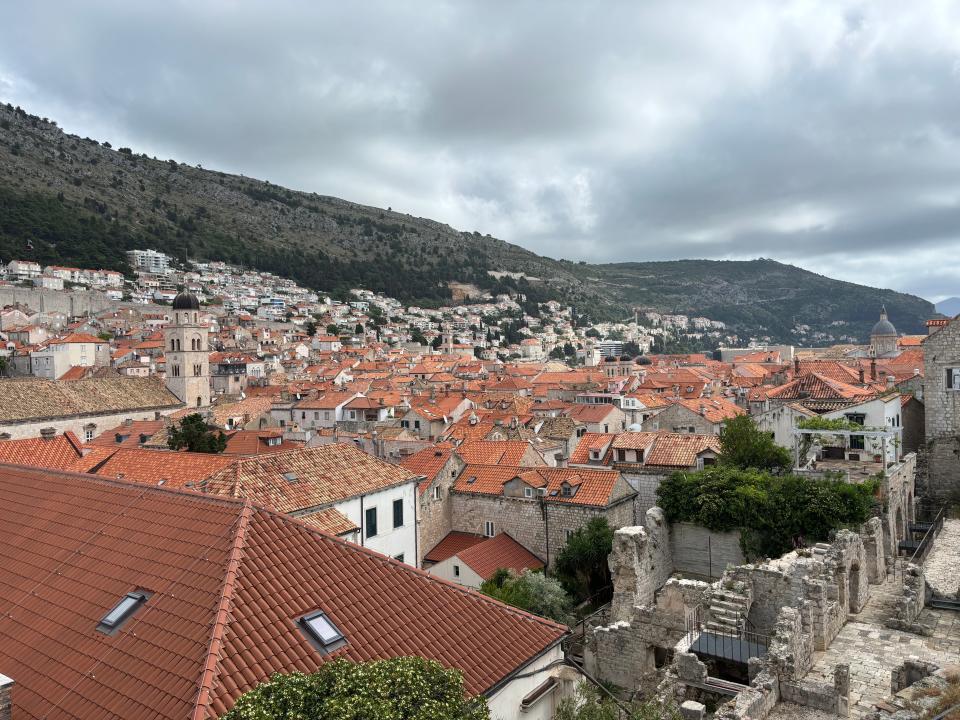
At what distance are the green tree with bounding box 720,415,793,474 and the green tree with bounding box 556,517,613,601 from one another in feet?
20.5

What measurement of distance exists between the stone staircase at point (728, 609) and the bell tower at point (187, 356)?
5482 centimetres

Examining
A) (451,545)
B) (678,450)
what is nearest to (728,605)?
(678,450)

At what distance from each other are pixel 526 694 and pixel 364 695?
4226 millimetres

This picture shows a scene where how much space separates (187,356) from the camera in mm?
61344

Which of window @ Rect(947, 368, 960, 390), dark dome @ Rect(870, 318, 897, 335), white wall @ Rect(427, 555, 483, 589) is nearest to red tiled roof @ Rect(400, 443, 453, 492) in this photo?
white wall @ Rect(427, 555, 483, 589)

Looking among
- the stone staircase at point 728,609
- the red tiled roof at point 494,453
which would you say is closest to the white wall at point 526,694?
the stone staircase at point 728,609

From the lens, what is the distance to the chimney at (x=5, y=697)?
6438mm

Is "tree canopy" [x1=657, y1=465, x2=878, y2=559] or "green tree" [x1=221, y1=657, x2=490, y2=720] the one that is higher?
"green tree" [x1=221, y1=657, x2=490, y2=720]

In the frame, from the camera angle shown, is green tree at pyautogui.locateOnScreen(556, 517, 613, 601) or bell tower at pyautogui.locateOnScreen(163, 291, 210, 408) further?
bell tower at pyautogui.locateOnScreen(163, 291, 210, 408)

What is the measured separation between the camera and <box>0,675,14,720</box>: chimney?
6438 millimetres

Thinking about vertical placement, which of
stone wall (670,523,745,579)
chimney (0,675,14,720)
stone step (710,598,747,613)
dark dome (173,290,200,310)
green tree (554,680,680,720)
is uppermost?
dark dome (173,290,200,310)

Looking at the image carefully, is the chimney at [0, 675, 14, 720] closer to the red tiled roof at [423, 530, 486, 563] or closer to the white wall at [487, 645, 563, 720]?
the white wall at [487, 645, 563, 720]

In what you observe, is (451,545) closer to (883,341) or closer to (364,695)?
(364,695)

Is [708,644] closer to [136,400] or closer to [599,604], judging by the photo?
[599,604]
